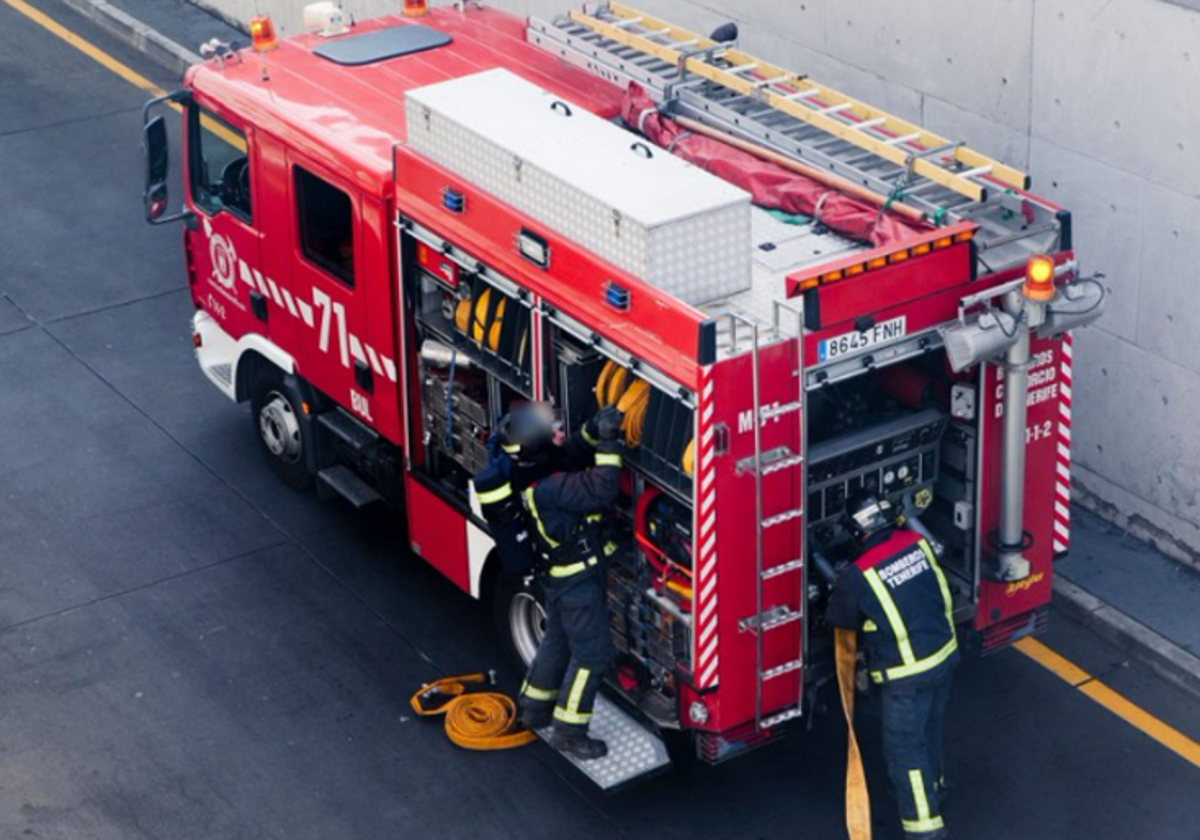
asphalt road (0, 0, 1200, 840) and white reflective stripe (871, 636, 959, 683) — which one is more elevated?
white reflective stripe (871, 636, 959, 683)

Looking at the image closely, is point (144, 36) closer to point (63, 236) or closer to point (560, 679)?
point (63, 236)

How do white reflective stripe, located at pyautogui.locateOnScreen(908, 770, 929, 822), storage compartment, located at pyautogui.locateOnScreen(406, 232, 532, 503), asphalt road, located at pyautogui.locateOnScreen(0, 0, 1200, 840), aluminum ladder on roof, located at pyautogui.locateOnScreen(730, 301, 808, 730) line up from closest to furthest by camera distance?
aluminum ladder on roof, located at pyautogui.locateOnScreen(730, 301, 808, 730)
white reflective stripe, located at pyautogui.locateOnScreen(908, 770, 929, 822)
asphalt road, located at pyautogui.locateOnScreen(0, 0, 1200, 840)
storage compartment, located at pyautogui.locateOnScreen(406, 232, 532, 503)

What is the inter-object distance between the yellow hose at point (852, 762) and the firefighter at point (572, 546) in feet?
3.57

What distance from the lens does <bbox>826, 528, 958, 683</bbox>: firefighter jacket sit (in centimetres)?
886

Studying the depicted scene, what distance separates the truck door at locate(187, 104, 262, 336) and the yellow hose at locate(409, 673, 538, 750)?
2628mm

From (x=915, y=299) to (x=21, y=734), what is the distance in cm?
493

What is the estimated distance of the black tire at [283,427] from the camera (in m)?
11.9

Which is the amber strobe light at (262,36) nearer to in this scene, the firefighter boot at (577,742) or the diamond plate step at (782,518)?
the firefighter boot at (577,742)

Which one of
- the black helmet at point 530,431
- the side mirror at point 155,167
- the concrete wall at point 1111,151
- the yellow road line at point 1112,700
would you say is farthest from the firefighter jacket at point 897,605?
the side mirror at point 155,167

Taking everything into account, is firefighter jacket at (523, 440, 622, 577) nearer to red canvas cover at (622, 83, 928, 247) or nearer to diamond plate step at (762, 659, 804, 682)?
diamond plate step at (762, 659, 804, 682)

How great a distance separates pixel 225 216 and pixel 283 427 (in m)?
1.28

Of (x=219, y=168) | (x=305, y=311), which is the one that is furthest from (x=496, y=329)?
(x=219, y=168)

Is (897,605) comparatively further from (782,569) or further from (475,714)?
(475,714)

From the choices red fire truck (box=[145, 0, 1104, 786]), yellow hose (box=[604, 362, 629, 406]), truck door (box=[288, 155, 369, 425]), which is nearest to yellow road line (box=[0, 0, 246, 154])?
truck door (box=[288, 155, 369, 425])
